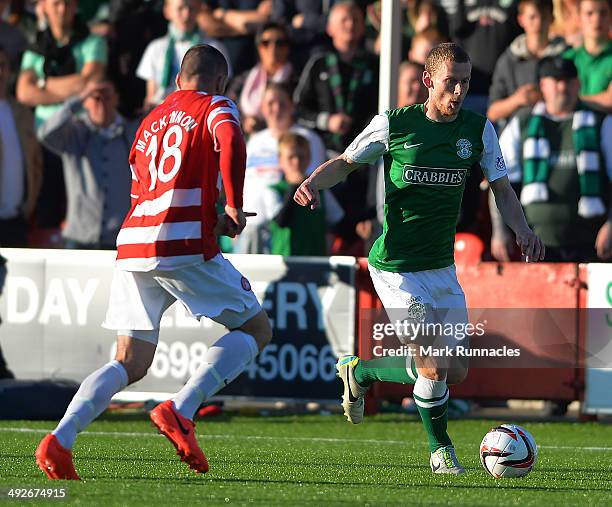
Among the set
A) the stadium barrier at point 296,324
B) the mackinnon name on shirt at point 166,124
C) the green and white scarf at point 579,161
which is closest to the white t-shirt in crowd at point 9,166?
the stadium barrier at point 296,324

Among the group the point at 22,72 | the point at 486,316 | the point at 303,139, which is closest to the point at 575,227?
the point at 486,316

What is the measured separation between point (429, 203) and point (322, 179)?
0.58 m

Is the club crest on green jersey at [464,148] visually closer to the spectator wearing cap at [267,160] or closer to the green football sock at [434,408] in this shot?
Result: the green football sock at [434,408]

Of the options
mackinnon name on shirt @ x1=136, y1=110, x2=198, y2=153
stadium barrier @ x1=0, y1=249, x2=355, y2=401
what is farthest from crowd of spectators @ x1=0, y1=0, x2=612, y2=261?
mackinnon name on shirt @ x1=136, y1=110, x2=198, y2=153

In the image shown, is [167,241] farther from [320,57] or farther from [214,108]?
[320,57]

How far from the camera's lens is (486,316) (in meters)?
10.9

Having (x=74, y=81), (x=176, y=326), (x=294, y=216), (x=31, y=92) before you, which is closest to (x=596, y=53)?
(x=294, y=216)

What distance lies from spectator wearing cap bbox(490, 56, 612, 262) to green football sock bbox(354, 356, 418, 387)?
13.7ft

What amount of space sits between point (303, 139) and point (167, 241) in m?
5.67

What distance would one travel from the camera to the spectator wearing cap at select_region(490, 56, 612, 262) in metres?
11.5

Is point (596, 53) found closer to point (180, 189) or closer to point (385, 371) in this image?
point (385, 371)

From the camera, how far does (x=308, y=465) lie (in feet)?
24.8

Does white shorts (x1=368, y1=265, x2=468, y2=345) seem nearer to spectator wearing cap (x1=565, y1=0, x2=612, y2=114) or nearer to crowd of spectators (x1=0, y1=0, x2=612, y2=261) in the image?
crowd of spectators (x1=0, y1=0, x2=612, y2=261)

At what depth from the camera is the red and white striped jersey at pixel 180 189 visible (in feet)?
21.4
